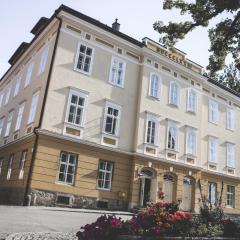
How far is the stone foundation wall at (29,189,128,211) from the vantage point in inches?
725

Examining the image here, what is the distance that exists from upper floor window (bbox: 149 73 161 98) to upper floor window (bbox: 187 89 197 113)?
3369mm

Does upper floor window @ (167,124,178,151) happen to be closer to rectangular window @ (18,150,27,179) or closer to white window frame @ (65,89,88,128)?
white window frame @ (65,89,88,128)

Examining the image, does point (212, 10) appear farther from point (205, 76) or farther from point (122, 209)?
point (205, 76)

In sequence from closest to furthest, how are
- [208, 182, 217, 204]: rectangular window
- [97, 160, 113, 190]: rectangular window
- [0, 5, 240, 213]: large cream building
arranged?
[0, 5, 240, 213]: large cream building → [97, 160, 113, 190]: rectangular window → [208, 182, 217, 204]: rectangular window

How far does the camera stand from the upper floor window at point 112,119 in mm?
21969

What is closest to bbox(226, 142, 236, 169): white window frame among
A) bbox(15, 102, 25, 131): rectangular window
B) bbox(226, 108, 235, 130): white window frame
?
bbox(226, 108, 235, 130): white window frame

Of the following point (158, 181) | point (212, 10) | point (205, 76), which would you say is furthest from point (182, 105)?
point (212, 10)

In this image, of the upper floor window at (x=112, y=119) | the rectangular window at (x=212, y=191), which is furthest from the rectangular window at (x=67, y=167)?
the rectangular window at (x=212, y=191)

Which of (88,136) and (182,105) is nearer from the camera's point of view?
(88,136)

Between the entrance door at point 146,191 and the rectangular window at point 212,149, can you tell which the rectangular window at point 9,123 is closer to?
the entrance door at point 146,191

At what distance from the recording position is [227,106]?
31.6m

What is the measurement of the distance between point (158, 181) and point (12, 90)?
48.5ft

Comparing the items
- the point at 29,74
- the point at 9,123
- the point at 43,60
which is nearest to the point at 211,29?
the point at 43,60

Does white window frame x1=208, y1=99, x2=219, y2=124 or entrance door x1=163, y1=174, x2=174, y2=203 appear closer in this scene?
entrance door x1=163, y1=174, x2=174, y2=203
